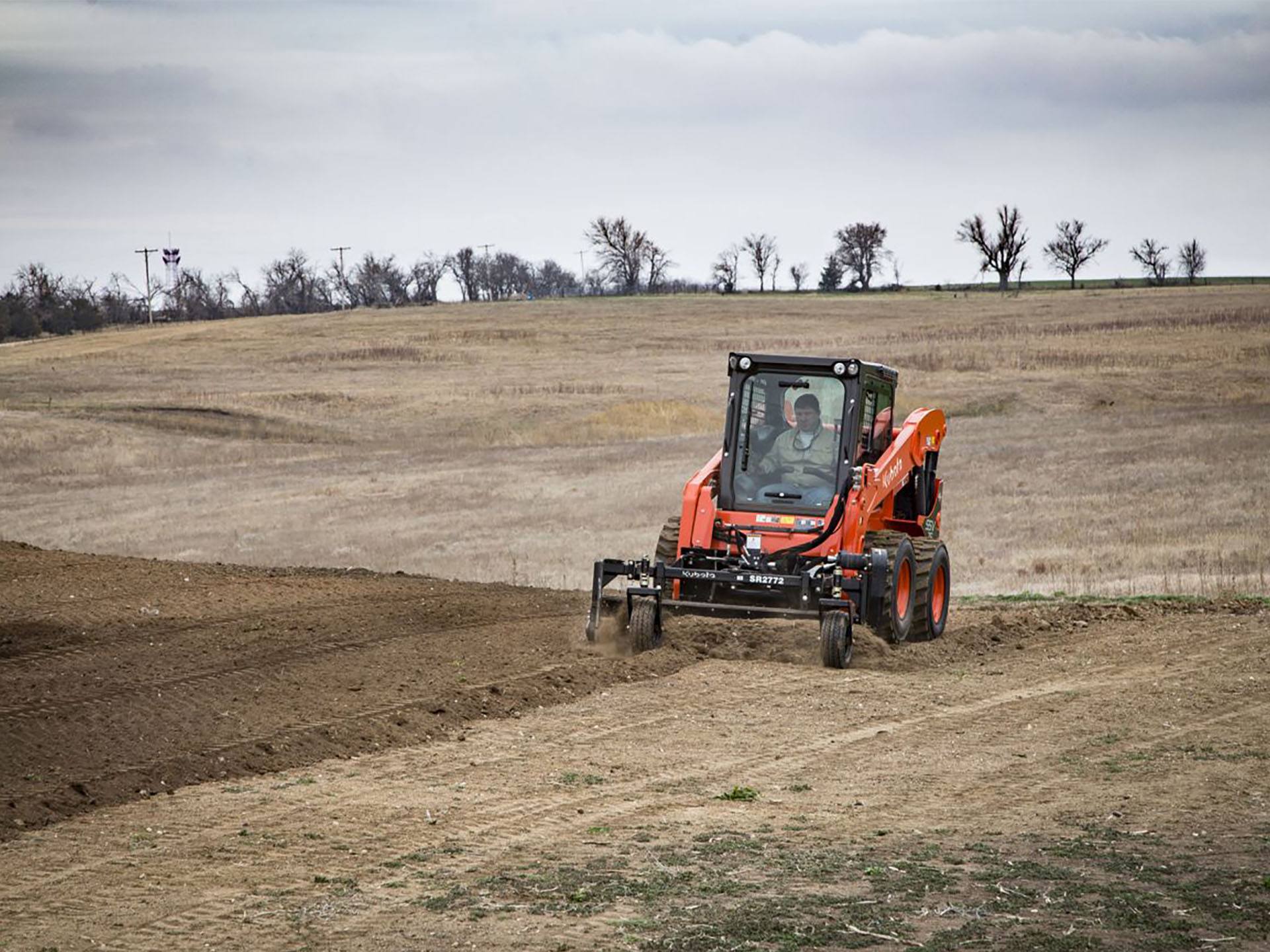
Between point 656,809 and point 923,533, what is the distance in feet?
29.4

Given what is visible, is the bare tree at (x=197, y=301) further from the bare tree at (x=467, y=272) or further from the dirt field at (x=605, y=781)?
the dirt field at (x=605, y=781)

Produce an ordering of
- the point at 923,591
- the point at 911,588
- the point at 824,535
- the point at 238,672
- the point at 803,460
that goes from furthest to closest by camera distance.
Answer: the point at 923,591 → the point at 911,588 → the point at 803,460 → the point at 824,535 → the point at 238,672

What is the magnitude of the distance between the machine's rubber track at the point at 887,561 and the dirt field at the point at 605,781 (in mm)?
236

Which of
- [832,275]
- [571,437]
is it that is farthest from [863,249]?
[571,437]

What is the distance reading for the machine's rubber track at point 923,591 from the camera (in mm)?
17061

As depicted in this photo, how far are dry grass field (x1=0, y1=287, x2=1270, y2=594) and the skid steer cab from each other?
21.1 ft

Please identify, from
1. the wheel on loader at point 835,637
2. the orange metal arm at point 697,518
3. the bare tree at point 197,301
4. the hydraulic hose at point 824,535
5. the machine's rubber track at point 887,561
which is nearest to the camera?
the wheel on loader at point 835,637

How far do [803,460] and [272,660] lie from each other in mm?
5731

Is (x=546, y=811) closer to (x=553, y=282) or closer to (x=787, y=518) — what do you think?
(x=787, y=518)

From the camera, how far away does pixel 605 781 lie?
436 inches

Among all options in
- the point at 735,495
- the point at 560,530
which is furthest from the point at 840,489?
the point at 560,530

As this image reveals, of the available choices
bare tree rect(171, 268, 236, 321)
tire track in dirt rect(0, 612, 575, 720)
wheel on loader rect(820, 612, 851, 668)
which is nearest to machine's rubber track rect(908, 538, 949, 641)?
wheel on loader rect(820, 612, 851, 668)

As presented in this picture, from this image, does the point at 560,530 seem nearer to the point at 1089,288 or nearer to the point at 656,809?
the point at 656,809

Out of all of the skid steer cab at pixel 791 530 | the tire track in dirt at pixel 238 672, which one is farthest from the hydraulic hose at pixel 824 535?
the tire track in dirt at pixel 238 672
